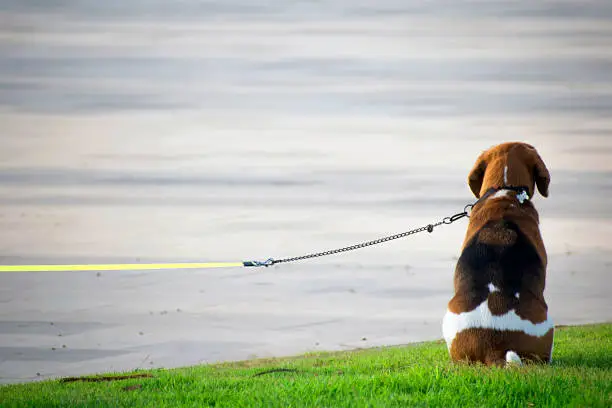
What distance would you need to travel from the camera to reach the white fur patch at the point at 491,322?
683 centimetres

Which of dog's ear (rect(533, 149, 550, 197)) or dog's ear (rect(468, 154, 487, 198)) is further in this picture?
dog's ear (rect(468, 154, 487, 198))

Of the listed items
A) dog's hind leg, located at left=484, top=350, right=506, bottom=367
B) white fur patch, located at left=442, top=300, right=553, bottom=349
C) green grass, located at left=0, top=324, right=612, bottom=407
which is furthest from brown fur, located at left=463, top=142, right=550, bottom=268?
green grass, located at left=0, top=324, right=612, bottom=407

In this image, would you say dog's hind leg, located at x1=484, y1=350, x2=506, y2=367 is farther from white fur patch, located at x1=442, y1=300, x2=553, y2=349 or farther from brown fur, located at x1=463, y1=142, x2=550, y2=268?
brown fur, located at x1=463, y1=142, x2=550, y2=268

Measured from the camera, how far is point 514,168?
25.1ft

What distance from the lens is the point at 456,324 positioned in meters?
7.02

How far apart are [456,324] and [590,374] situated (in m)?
1.18

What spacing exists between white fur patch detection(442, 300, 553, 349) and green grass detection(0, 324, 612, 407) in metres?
0.31

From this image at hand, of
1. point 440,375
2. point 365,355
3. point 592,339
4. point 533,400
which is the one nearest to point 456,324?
point 440,375

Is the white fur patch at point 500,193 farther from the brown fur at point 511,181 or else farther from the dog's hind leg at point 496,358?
the dog's hind leg at point 496,358

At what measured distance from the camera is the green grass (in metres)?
6.16

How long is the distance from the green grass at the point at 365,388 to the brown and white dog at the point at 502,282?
0.64ft

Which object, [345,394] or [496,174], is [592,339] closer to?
[496,174]

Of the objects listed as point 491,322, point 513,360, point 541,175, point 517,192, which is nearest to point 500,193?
point 517,192

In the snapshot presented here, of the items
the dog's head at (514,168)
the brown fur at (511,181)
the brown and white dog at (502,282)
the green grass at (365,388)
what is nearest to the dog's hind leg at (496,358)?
the brown and white dog at (502,282)
